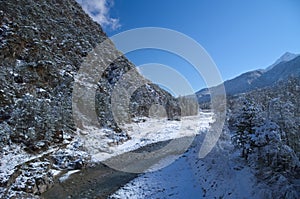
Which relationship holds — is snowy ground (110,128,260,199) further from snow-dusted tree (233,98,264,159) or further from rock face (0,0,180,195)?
rock face (0,0,180,195)

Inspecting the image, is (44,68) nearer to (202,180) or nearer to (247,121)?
(202,180)

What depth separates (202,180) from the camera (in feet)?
39.4

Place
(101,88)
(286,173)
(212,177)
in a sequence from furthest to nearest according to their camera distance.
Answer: (101,88)
(212,177)
(286,173)

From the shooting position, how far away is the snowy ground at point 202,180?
9180 millimetres

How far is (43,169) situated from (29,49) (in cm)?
2565

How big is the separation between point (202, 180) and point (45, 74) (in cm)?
2793

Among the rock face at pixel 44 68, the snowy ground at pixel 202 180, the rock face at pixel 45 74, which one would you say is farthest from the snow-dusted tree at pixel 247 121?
the rock face at pixel 44 68

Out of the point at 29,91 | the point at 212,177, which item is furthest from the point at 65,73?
the point at 212,177

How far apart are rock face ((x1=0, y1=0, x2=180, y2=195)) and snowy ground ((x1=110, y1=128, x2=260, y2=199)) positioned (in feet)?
20.3

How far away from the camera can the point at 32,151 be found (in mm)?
17719

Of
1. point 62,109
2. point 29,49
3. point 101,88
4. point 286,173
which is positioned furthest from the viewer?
point 101,88

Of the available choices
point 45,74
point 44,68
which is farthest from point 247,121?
point 44,68

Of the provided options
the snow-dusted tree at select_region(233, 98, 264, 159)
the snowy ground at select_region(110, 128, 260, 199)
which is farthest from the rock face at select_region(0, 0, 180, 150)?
the snow-dusted tree at select_region(233, 98, 264, 159)

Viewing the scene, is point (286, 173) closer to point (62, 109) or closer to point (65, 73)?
point (62, 109)
